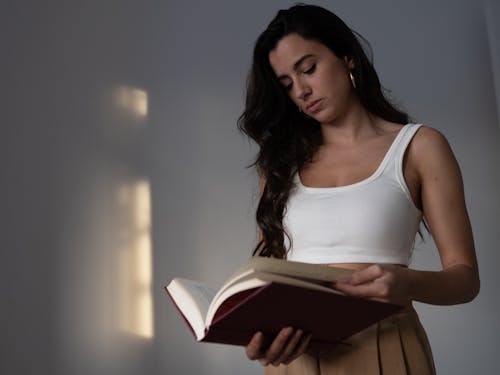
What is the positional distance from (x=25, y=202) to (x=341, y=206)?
4.67 ft

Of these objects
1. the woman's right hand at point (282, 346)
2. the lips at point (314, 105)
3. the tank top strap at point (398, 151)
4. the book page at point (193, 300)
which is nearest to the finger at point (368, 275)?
the woman's right hand at point (282, 346)

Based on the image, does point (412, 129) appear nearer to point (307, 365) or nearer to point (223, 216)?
point (307, 365)

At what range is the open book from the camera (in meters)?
0.86

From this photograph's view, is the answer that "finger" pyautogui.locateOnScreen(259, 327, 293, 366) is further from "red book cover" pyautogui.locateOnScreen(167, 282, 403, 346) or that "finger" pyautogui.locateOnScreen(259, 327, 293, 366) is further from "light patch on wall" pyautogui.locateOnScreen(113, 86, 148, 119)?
"light patch on wall" pyautogui.locateOnScreen(113, 86, 148, 119)

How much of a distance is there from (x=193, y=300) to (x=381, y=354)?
0.33 metres

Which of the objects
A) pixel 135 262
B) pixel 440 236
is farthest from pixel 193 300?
pixel 135 262

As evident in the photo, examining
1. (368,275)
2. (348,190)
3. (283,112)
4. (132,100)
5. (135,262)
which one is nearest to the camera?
(368,275)

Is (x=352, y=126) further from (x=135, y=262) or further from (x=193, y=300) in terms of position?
(x=135, y=262)

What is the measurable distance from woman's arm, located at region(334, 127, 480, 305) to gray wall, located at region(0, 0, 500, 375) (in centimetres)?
117

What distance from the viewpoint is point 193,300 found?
1.05m

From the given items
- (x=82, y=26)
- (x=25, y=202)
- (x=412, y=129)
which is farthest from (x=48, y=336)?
(x=412, y=129)

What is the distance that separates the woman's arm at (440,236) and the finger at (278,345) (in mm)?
112

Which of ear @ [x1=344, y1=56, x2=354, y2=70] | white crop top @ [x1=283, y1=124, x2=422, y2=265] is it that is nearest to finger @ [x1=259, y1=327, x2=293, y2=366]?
white crop top @ [x1=283, y1=124, x2=422, y2=265]

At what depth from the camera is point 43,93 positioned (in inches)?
95.7
